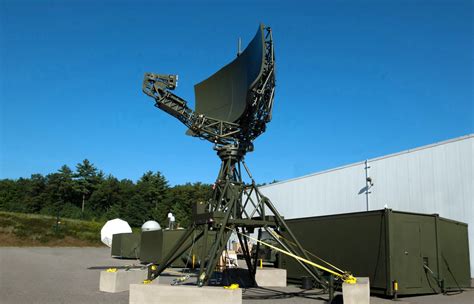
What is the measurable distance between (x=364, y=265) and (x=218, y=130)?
6.80m

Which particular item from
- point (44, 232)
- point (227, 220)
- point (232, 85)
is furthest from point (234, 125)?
point (44, 232)

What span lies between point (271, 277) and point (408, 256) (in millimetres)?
5106

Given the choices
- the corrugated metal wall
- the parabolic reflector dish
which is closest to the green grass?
the corrugated metal wall

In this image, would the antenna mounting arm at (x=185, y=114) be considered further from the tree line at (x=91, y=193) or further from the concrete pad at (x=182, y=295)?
the tree line at (x=91, y=193)

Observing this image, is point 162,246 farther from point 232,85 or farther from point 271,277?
point 232,85

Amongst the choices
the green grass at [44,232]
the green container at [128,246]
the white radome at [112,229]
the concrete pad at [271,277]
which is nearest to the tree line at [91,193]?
the green grass at [44,232]

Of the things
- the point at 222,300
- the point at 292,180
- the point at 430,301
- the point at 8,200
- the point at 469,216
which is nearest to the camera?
the point at 222,300

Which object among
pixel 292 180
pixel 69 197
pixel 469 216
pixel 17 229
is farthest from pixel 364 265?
pixel 69 197

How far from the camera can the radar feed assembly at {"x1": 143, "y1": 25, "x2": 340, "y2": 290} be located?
43.9 feet

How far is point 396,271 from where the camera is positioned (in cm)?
1436

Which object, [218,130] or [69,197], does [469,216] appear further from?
[69,197]

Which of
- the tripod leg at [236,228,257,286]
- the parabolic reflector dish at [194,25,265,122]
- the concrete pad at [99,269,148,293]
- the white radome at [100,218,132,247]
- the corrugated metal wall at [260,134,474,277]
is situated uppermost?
the parabolic reflector dish at [194,25,265,122]

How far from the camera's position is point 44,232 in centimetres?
5475

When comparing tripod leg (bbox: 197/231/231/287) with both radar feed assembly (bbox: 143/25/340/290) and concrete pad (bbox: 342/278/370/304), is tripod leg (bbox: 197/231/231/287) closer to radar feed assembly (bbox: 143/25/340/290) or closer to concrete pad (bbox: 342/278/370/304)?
radar feed assembly (bbox: 143/25/340/290)
